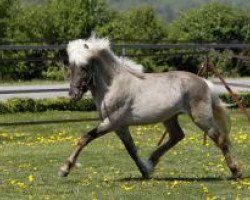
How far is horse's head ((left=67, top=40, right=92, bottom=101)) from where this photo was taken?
11.3 meters

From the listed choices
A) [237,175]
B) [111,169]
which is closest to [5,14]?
[111,169]

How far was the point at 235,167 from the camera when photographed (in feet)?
37.9

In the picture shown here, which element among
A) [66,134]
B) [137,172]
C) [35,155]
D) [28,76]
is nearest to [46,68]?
[28,76]

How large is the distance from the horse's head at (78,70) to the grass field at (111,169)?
4.38 feet

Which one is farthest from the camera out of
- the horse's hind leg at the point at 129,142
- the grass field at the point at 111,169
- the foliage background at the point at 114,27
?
the foliage background at the point at 114,27

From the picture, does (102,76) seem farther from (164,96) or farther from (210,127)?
(210,127)

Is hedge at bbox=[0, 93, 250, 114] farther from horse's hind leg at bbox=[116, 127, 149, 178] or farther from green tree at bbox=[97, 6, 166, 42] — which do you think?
green tree at bbox=[97, 6, 166, 42]

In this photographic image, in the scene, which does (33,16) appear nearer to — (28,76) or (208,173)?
(28,76)

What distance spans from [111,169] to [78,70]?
2370 millimetres

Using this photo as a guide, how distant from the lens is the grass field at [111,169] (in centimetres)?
1034

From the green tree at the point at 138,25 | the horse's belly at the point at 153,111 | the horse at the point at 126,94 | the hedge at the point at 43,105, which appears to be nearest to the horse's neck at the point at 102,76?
the horse at the point at 126,94

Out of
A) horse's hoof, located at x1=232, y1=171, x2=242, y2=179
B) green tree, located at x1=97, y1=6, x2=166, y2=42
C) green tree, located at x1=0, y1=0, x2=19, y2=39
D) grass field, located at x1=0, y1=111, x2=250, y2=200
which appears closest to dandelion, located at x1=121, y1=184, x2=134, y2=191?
grass field, located at x1=0, y1=111, x2=250, y2=200

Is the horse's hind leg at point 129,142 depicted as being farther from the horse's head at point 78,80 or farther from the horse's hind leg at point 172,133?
the horse's head at point 78,80

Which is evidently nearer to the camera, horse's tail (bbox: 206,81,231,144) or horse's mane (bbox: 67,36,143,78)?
horse's mane (bbox: 67,36,143,78)
